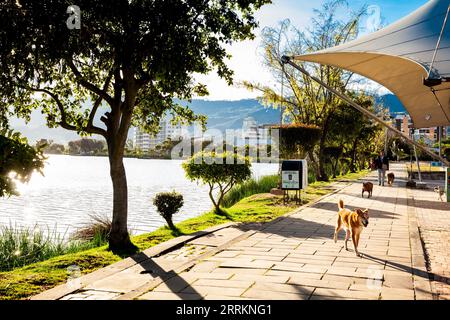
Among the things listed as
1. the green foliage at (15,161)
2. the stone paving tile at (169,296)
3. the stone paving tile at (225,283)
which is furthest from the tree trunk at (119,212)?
the green foliage at (15,161)

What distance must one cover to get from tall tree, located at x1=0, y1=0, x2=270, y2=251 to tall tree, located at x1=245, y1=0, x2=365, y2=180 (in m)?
20.5

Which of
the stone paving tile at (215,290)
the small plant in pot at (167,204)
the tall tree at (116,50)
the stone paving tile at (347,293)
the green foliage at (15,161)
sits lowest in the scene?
the stone paving tile at (347,293)

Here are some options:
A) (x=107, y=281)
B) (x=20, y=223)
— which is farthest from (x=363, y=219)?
(x=20, y=223)

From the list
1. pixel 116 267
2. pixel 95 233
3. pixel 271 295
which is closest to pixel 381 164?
pixel 95 233

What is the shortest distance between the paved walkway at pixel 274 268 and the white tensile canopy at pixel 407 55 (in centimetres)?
318

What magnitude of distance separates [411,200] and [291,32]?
57.0 ft

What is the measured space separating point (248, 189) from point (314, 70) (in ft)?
40.8

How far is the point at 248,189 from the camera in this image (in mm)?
22453

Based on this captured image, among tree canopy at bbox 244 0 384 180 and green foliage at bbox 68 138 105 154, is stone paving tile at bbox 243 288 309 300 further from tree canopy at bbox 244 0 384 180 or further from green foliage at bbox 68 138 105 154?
green foliage at bbox 68 138 105 154

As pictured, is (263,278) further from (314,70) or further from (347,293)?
(314,70)

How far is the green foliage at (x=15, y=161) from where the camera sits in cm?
488

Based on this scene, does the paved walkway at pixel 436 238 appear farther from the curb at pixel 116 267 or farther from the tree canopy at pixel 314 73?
the tree canopy at pixel 314 73

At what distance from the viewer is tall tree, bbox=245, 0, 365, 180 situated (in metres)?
30.1
